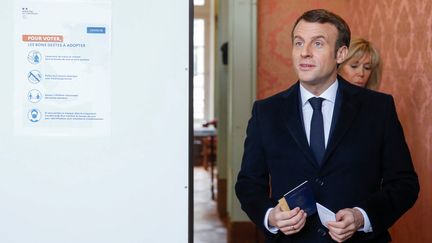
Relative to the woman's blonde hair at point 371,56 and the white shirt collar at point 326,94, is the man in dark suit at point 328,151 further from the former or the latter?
the woman's blonde hair at point 371,56

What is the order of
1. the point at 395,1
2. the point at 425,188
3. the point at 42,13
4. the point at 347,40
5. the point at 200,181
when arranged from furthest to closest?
1. the point at 200,181
2. the point at 395,1
3. the point at 425,188
4. the point at 347,40
5. the point at 42,13

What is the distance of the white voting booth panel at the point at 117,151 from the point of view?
2.04 metres

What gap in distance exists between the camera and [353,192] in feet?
6.71

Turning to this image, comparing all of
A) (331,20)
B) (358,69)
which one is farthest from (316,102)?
(358,69)

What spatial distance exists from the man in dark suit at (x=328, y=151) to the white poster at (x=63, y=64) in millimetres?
625

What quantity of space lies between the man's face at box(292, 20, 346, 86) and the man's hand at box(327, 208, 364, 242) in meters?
0.50

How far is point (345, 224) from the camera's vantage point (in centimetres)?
190

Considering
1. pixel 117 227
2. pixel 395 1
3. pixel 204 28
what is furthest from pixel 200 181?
pixel 117 227

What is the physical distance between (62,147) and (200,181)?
8.14 meters

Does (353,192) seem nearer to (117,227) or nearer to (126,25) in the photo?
(117,227)

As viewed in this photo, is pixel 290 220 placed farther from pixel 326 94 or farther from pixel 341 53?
pixel 341 53

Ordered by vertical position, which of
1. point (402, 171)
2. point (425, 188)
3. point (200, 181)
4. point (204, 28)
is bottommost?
point (200, 181)

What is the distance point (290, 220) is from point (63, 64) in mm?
965

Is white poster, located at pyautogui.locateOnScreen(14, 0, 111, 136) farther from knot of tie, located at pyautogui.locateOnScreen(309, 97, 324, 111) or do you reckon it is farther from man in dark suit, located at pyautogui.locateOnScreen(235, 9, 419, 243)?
knot of tie, located at pyautogui.locateOnScreen(309, 97, 324, 111)
